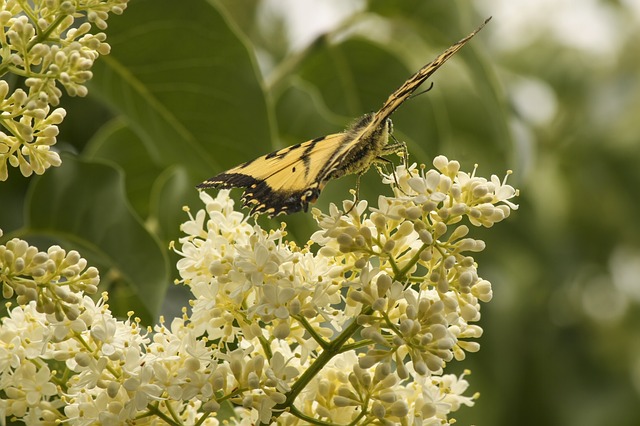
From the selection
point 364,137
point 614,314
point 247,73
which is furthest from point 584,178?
point 364,137

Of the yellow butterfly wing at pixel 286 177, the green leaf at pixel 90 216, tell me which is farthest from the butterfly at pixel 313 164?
the green leaf at pixel 90 216

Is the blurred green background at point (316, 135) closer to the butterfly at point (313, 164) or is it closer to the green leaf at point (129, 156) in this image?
the green leaf at point (129, 156)

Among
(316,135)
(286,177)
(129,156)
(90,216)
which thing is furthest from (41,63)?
(316,135)

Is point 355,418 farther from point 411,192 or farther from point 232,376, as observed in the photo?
point 411,192

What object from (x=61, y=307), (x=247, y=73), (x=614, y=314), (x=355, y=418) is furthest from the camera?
(x=614, y=314)

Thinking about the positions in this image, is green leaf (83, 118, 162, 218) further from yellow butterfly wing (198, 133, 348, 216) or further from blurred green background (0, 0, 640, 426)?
yellow butterfly wing (198, 133, 348, 216)

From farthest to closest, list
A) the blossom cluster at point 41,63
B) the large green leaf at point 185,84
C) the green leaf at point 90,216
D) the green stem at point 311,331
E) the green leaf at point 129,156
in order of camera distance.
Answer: the green leaf at point 129,156, the large green leaf at point 185,84, the green leaf at point 90,216, the green stem at point 311,331, the blossom cluster at point 41,63

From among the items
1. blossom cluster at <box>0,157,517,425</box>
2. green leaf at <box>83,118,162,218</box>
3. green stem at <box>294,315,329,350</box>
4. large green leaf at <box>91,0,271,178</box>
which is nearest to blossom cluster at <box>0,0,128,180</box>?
blossom cluster at <box>0,157,517,425</box>
